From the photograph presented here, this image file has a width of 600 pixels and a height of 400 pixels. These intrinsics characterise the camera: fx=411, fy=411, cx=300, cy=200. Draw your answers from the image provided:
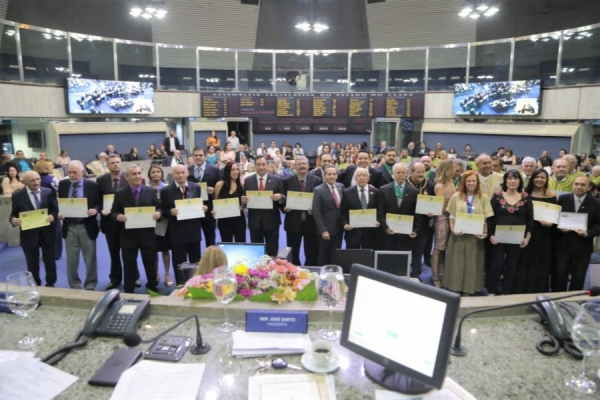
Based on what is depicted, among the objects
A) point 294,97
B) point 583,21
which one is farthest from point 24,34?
point 583,21

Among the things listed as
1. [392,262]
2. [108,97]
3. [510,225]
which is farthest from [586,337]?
[108,97]

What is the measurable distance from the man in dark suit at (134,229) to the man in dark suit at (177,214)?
13cm

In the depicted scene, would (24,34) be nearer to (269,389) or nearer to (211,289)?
(211,289)

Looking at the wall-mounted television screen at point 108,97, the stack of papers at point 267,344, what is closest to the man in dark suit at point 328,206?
the stack of papers at point 267,344

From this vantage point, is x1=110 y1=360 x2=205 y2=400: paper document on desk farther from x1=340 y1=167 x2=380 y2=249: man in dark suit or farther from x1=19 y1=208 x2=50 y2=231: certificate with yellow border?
x1=19 y1=208 x2=50 y2=231: certificate with yellow border

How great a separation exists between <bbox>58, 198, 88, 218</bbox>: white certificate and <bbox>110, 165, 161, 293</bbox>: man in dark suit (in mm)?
317

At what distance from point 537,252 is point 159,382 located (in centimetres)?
413

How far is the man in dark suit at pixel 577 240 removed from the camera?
4.16 meters

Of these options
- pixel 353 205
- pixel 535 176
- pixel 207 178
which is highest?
pixel 535 176

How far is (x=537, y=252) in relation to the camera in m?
4.39

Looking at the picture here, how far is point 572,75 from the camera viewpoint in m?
10.3

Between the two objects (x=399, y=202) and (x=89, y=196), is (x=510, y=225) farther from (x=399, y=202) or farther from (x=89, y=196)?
(x=89, y=196)

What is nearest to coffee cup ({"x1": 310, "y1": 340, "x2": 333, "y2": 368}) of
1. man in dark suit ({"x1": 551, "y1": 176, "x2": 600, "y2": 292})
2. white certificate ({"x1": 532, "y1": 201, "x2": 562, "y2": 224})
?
white certificate ({"x1": 532, "y1": 201, "x2": 562, "y2": 224})

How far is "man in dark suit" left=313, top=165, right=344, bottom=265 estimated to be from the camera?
14.9 ft
